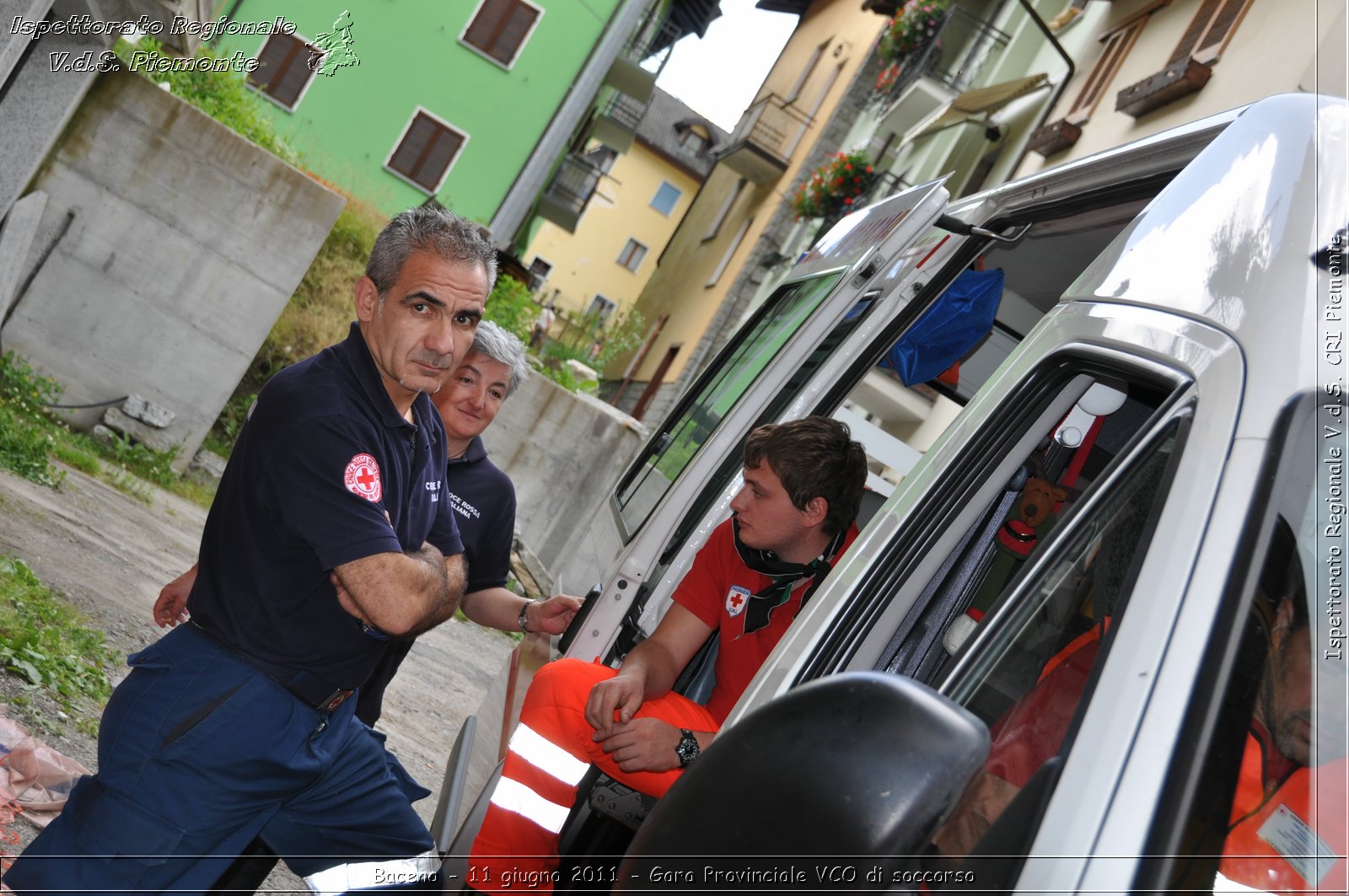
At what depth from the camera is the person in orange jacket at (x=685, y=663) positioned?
2.63 m

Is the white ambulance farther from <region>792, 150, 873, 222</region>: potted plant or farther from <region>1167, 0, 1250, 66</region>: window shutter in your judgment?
<region>792, 150, 873, 222</region>: potted plant

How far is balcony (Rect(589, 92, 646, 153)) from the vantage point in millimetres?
26609

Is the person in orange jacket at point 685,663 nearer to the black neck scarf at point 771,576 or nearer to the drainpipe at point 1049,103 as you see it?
the black neck scarf at point 771,576

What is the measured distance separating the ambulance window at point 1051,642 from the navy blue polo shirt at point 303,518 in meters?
1.24

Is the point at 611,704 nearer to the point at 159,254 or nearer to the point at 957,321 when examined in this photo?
the point at 957,321

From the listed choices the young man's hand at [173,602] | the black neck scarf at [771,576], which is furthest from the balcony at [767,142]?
the young man's hand at [173,602]

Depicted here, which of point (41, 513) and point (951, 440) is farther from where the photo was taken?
point (41, 513)

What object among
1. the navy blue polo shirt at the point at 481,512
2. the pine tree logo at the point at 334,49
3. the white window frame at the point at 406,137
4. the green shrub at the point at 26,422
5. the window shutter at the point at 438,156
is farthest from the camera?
the window shutter at the point at 438,156

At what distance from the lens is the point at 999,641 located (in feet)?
5.05

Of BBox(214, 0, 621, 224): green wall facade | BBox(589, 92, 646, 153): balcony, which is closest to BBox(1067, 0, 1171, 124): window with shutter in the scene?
BBox(214, 0, 621, 224): green wall facade

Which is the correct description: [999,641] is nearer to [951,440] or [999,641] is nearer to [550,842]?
[951,440]

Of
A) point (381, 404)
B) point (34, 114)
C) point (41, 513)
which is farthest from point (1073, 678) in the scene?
point (34, 114)

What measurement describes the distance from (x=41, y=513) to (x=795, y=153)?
2069 centimetres

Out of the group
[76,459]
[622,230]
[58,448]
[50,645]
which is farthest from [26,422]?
[622,230]
